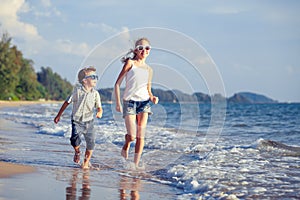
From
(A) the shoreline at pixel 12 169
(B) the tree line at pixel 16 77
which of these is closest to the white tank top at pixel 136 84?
(A) the shoreline at pixel 12 169

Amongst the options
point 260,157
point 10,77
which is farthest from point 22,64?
point 260,157

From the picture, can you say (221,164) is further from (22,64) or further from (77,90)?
(22,64)

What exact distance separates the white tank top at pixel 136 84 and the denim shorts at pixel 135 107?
6 centimetres

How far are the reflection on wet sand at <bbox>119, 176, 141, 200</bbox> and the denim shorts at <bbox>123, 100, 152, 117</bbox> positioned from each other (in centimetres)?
108

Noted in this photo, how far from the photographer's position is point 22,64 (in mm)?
77875

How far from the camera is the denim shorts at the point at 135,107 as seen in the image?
22.2 feet

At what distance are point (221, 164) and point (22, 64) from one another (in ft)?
243

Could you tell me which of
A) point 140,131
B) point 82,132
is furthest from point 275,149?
point 82,132

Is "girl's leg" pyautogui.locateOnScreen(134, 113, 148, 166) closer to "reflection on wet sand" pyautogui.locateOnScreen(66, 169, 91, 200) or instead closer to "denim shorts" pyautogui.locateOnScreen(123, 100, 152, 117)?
"denim shorts" pyautogui.locateOnScreen(123, 100, 152, 117)

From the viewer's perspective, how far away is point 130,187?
5391 mm

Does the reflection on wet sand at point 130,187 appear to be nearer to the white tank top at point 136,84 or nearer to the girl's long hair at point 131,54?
the white tank top at point 136,84

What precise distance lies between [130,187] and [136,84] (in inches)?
71.3

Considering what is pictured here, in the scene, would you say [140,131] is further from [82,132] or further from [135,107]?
[82,132]

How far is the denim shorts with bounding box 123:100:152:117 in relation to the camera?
677 centimetres
